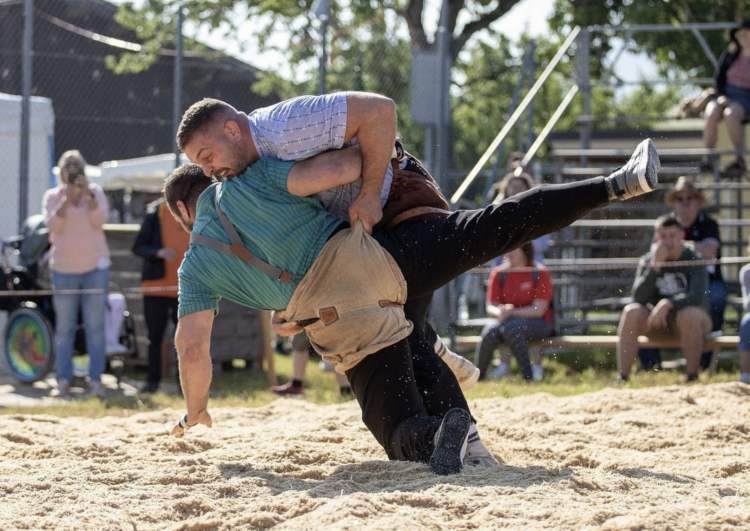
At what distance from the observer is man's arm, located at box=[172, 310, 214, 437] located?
428 cm

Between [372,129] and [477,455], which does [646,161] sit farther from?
[477,455]

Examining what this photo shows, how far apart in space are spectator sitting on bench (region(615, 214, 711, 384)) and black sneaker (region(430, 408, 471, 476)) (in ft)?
14.7

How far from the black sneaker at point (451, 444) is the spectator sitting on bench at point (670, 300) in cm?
447

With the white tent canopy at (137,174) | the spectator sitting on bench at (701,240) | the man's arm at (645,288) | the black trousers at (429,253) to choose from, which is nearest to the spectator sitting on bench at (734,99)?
the spectator sitting on bench at (701,240)

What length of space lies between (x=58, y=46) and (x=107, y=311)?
383cm

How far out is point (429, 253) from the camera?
429 cm

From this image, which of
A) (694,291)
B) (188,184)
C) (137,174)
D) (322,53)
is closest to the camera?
(188,184)

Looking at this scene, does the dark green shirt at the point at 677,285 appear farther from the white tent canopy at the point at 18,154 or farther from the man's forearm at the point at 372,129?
the white tent canopy at the point at 18,154

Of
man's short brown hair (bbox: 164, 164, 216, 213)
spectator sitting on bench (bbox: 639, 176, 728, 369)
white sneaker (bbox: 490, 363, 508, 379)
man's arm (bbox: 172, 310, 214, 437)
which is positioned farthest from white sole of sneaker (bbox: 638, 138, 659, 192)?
spectator sitting on bench (bbox: 639, 176, 728, 369)

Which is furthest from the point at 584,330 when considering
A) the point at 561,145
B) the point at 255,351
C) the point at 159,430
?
the point at 159,430

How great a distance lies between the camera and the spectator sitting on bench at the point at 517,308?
28.5ft

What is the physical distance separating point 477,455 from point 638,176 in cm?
132

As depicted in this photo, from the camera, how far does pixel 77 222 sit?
28.1 ft

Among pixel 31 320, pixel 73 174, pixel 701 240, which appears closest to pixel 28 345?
pixel 31 320
